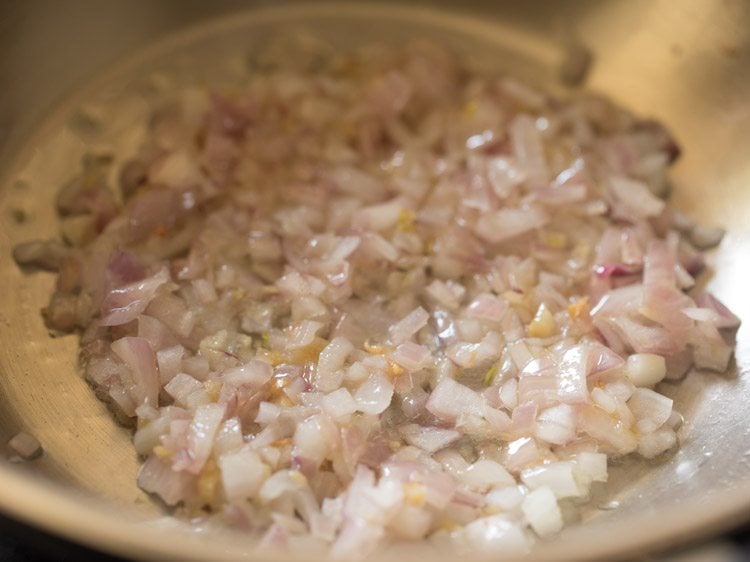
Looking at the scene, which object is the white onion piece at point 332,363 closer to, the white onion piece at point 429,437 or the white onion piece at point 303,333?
the white onion piece at point 303,333

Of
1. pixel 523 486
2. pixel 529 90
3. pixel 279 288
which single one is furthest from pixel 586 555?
pixel 529 90

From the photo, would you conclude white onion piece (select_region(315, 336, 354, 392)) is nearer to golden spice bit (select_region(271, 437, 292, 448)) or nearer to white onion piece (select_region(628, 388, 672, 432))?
golden spice bit (select_region(271, 437, 292, 448))

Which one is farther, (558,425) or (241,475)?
(558,425)

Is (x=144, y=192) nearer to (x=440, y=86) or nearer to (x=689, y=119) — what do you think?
(x=440, y=86)

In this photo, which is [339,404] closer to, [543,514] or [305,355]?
[305,355]

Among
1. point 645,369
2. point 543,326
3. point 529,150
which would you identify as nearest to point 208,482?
point 543,326

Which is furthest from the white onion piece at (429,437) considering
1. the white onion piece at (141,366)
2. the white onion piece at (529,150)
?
the white onion piece at (529,150)
